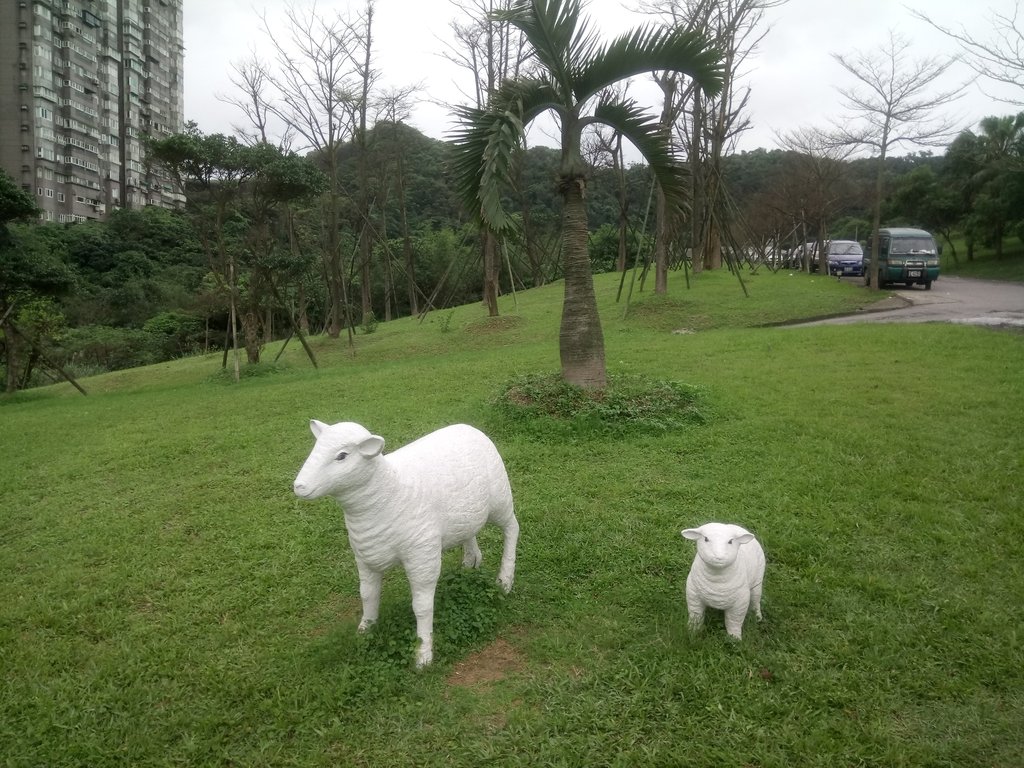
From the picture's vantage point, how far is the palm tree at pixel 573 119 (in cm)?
633

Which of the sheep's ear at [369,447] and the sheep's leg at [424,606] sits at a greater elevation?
the sheep's ear at [369,447]

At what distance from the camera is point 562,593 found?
12.2 feet

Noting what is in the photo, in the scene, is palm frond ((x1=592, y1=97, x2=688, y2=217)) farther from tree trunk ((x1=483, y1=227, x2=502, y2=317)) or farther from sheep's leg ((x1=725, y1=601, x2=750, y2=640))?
tree trunk ((x1=483, y1=227, x2=502, y2=317))

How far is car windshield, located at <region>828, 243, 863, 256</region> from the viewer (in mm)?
24312

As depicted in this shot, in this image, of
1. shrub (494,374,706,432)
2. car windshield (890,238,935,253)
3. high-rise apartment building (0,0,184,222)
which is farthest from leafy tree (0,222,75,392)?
car windshield (890,238,935,253)

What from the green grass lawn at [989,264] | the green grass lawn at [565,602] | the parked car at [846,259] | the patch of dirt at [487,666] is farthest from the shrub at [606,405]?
the green grass lawn at [989,264]

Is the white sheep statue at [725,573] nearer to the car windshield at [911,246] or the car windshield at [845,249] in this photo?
the car windshield at [911,246]

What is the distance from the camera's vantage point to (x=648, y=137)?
6.88m

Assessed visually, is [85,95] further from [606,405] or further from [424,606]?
[424,606]

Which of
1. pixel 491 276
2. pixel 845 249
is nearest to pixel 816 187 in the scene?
pixel 845 249

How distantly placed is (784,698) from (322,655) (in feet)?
6.91

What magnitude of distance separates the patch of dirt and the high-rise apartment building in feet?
107

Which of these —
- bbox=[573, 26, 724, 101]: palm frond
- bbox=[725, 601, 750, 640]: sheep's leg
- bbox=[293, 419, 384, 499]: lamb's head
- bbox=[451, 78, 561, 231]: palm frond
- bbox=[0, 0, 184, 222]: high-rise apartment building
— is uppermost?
bbox=[0, 0, 184, 222]: high-rise apartment building

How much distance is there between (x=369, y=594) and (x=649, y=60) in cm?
576
